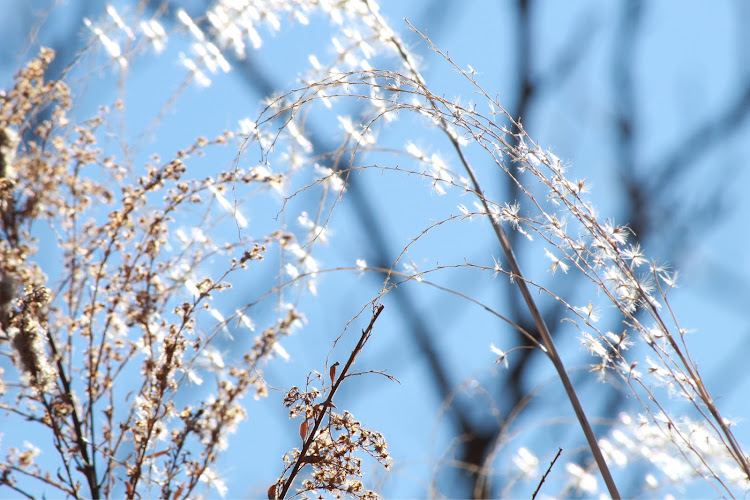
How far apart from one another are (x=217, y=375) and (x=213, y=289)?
0.12m

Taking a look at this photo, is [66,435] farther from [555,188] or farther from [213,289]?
[555,188]

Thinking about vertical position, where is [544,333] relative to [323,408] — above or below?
above

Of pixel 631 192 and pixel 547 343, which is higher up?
pixel 631 192

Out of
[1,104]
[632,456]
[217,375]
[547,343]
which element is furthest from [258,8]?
[632,456]

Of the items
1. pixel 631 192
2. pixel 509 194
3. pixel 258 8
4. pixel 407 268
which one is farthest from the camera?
pixel 631 192

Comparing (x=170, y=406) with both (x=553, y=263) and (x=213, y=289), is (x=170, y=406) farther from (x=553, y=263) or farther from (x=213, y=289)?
(x=553, y=263)

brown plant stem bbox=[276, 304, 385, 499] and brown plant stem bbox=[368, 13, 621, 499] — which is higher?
brown plant stem bbox=[368, 13, 621, 499]

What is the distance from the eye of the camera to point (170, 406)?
0.60 m

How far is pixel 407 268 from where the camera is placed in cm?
53

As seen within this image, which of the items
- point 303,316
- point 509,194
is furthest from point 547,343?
point 509,194

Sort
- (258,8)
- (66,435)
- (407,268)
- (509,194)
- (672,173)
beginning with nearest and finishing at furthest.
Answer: (407,268) → (66,435) → (258,8) → (509,194) → (672,173)

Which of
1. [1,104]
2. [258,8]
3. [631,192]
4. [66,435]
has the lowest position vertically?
[66,435]

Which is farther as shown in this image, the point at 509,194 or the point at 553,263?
the point at 509,194

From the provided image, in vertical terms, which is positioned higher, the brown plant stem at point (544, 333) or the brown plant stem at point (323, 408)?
the brown plant stem at point (544, 333)
